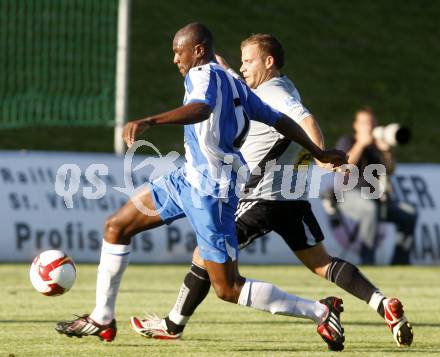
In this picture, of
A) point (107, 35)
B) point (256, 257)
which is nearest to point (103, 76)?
point (107, 35)

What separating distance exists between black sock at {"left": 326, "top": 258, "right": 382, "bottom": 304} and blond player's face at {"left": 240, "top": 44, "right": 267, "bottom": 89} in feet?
4.39

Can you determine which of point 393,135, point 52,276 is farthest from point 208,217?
point 393,135

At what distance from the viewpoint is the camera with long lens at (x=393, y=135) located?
54.2ft

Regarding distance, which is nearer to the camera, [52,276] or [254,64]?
[254,64]

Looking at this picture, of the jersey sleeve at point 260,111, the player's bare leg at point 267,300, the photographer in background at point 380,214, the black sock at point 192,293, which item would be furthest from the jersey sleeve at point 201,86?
the photographer in background at point 380,214

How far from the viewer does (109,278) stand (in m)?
8.12

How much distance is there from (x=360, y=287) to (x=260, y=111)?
1522 millimetres

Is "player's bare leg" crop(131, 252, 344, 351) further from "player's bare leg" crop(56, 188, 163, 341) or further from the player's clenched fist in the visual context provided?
the player's clenched fist

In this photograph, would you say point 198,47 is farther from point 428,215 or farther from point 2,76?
point 2,76

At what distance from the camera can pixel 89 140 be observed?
24.8 metres

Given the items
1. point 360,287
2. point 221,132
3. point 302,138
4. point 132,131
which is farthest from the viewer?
point 360,287

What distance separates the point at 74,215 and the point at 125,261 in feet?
27.5

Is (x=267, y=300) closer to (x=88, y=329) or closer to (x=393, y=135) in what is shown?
(x=88, y=329)

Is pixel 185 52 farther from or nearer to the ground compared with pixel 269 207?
farther from the ground
